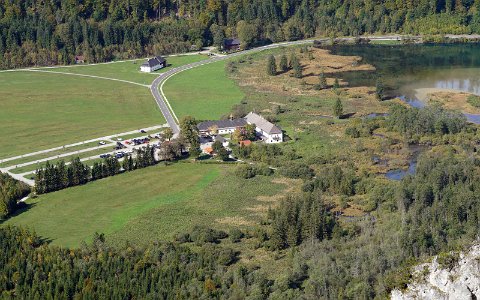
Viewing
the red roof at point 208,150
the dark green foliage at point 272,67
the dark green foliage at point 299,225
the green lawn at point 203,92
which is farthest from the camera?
the dark green foliage at point 272,67

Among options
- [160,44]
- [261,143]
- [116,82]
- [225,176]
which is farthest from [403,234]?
[160,44]

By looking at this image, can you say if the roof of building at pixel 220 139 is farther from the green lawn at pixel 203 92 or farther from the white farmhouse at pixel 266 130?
the green lawn at pixel 203 92

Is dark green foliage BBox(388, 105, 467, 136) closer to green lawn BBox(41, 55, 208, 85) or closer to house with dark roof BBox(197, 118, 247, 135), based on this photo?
house with dark roof BBox(197, 118, 247, 135)

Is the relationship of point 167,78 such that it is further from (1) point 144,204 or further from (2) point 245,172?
(1) point 144,204

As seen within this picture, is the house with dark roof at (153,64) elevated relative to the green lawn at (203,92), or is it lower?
elevated

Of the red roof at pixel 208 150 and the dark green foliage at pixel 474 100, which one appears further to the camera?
the dark green foliage at pixel 474 100

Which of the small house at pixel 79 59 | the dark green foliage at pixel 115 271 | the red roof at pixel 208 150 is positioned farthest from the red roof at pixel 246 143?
the small house at pixel 79 59
